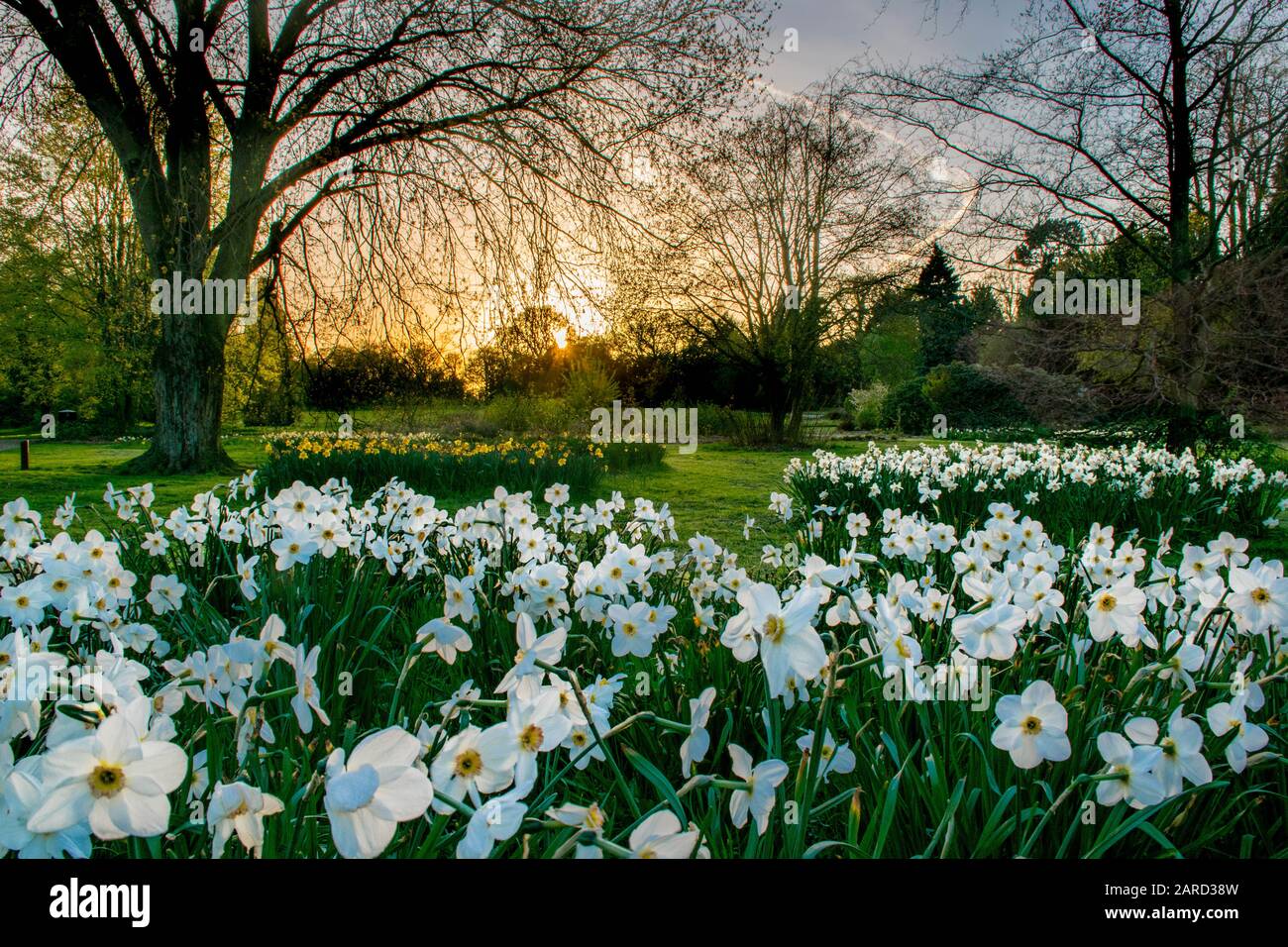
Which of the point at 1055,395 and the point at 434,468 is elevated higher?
the point at 1055,395

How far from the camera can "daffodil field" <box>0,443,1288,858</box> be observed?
2.41 ft

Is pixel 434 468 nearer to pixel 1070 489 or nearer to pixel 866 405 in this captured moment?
pixel 1070 489

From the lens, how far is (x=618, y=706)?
1633 mm

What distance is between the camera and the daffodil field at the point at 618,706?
73 centimetres

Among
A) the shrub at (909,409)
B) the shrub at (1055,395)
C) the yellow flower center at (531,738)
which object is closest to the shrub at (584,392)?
the shrub at (1055,395)

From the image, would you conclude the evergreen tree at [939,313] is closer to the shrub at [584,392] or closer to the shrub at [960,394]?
the shrub at [960,394]

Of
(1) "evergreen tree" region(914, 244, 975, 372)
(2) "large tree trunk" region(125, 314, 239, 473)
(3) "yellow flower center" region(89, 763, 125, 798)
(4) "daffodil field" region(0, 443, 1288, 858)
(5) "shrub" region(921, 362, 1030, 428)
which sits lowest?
(4) "daffodil field" region(0, 443, 1288, 858)

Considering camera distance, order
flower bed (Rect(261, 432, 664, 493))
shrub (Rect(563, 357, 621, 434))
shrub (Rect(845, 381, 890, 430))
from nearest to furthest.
→ flower bed (Rect(261, 432, 664, 493))
shrub (Rect(563, 357, 621, 434))
shrub (Rect(845, 381, 890, 430))

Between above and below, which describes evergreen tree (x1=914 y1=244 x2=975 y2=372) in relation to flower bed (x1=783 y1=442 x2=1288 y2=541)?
above

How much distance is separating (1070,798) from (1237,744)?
0.94 ft

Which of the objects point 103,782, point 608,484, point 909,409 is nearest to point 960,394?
point 909,409

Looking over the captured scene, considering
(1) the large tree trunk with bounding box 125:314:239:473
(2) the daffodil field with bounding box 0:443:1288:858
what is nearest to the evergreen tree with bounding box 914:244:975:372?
(2) the daffodil field with bounding box 0:443:1288:858

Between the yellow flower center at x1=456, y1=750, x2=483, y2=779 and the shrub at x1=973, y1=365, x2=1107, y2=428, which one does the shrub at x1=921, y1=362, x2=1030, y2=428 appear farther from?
the yellow flower center at x1=456, y1=750, x2=483, y2=779

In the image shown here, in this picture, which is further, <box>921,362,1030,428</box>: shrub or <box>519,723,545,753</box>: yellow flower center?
<box>921,362,1030,428</box>: shrub
